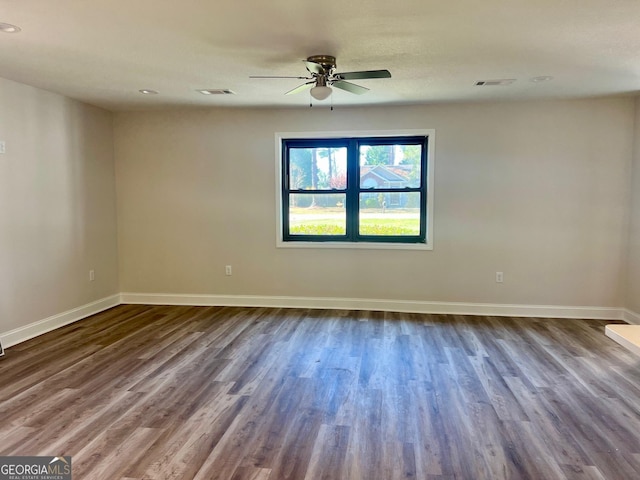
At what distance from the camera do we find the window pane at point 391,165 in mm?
5242

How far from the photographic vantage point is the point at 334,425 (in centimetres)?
256

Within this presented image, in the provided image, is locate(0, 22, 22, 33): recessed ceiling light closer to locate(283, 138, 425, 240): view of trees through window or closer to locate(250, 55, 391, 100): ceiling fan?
locate(250, 55, 391, 100): ceiling fan

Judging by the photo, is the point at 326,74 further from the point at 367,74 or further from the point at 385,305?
the point at 385,305

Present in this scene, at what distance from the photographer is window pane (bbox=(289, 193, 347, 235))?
5.45 meters

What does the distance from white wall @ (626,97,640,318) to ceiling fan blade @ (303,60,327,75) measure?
12.1ft

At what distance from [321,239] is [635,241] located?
3586mm

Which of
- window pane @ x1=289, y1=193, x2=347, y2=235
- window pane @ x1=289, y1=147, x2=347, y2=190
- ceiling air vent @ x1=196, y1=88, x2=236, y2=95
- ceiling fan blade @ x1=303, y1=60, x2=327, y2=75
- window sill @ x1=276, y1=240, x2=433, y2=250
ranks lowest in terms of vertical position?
window sill @ x1=276, y1=240, x2=433, y2=250

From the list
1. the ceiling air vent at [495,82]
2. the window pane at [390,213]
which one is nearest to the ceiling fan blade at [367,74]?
the ceiling air vent at [495,82]

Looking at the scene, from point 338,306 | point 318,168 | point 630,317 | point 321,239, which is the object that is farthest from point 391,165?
point 630,317

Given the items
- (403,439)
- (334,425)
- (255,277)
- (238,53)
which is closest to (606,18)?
(238,53)

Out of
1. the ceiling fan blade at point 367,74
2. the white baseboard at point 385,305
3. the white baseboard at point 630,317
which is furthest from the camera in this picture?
the white baseboard at point 385,305

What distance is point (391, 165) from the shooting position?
5.29 meters

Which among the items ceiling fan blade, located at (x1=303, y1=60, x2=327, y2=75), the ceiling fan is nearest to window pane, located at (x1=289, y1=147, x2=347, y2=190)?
the ceiling fan

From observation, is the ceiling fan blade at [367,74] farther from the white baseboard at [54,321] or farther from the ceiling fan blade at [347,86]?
the white baseboard at [54,321]
